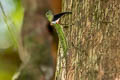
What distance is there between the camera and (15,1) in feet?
11.6

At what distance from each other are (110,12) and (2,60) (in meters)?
2.28

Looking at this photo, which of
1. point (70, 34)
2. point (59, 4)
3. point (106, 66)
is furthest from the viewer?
point (59, 4)

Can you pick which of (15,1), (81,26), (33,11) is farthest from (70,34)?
(15,1)

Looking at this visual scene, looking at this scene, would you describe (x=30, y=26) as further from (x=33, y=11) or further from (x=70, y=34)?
(x=70, y=34)

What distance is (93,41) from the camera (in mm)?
1716

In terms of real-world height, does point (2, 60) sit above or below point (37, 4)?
below

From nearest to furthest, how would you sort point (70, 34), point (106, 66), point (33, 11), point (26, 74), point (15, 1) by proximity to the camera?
point (106, 66) → point (70, 34) → point (26, 74) → point (33, 11) → point (15, 1)

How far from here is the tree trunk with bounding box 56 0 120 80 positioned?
1687mm

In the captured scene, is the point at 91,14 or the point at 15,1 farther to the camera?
the point at 15,1

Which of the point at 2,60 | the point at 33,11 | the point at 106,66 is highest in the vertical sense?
the point at 33,11

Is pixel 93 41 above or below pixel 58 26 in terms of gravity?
below

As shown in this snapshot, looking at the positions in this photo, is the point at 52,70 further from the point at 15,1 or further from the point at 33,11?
the point at 15,1

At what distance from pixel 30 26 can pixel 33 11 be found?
17 centimetres

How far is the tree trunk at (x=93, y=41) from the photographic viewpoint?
5.53 feet
